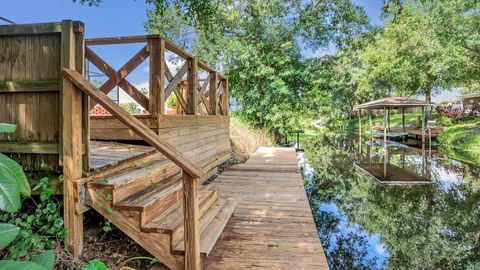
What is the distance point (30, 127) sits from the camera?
236cm

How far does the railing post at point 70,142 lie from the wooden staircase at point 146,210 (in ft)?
0.42

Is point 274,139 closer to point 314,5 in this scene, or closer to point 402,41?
point 314,5

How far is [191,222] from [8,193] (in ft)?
4.53

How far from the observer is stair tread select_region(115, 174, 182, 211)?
7.77ft

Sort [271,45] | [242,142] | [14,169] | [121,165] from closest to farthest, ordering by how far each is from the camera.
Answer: [14,169] → [121,165] → [242,142] → [271,45]

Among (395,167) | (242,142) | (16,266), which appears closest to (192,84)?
(16,266)

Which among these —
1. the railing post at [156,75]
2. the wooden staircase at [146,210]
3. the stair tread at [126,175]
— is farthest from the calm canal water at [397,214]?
the railing post at [156,75]

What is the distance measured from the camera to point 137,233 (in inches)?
93.4

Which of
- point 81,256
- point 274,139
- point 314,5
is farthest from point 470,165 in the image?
point 81,256

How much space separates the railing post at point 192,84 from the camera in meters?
4.79

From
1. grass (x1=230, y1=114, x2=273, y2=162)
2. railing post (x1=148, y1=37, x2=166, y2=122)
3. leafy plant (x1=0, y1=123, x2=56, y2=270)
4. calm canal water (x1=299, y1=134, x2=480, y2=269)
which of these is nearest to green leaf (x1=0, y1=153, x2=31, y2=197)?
leafy plant (x1=0, y1=123, x2=56, y2=270)

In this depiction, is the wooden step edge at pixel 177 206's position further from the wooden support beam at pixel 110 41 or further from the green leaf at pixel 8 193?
the wooden support beam at pixel 110 41

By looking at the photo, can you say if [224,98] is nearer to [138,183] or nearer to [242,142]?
[242,142]

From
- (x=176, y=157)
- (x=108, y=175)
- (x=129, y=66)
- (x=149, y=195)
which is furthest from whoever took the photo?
(x=129, y=66)
